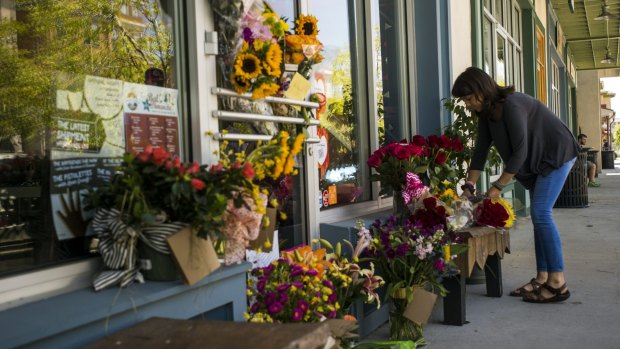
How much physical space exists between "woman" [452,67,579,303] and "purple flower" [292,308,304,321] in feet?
7.23

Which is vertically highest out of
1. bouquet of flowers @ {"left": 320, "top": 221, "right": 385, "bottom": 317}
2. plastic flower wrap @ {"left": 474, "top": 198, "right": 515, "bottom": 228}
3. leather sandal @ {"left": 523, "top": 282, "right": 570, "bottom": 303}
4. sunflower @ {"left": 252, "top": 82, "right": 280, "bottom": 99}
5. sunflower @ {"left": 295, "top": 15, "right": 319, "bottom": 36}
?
sunflower @ {"left": 295, "top": 15, "right": 319, "bottom": 36}

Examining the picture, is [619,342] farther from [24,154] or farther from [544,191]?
[24,154]

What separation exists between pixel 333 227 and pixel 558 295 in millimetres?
1788

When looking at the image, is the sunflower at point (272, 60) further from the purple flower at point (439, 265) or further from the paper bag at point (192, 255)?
the purple flower at point (439, 265)

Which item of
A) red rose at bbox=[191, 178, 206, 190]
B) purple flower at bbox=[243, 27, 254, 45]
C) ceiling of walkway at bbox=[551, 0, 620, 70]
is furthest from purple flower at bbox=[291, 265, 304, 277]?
ceiling of walkway at bbox=[551, 0, 620, 70]

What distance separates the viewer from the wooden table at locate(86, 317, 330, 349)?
5.06 ft

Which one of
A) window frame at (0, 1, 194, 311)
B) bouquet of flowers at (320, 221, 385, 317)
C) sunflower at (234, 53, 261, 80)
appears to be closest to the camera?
window frame at (0, 1, 194, 311)

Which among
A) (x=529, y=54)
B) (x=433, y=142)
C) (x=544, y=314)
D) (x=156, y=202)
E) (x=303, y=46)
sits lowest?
(x=544, y=314)

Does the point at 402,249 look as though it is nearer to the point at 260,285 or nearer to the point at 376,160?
the point at 376,160

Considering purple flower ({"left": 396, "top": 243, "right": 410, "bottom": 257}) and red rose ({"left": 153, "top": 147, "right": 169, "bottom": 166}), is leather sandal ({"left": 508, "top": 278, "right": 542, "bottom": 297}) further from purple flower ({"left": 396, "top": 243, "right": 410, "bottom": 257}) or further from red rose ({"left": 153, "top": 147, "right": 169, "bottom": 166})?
red rose ({"left": 153, "top": 147, "right": 169, "bottom": 166})

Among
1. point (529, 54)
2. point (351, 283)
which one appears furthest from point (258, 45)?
point (529, 54)

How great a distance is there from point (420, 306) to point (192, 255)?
1.66 meters

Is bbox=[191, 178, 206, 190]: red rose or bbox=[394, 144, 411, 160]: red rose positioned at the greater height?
bbox=[394, 144, 411, 160]: red rose

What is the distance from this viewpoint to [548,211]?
4395 mm
